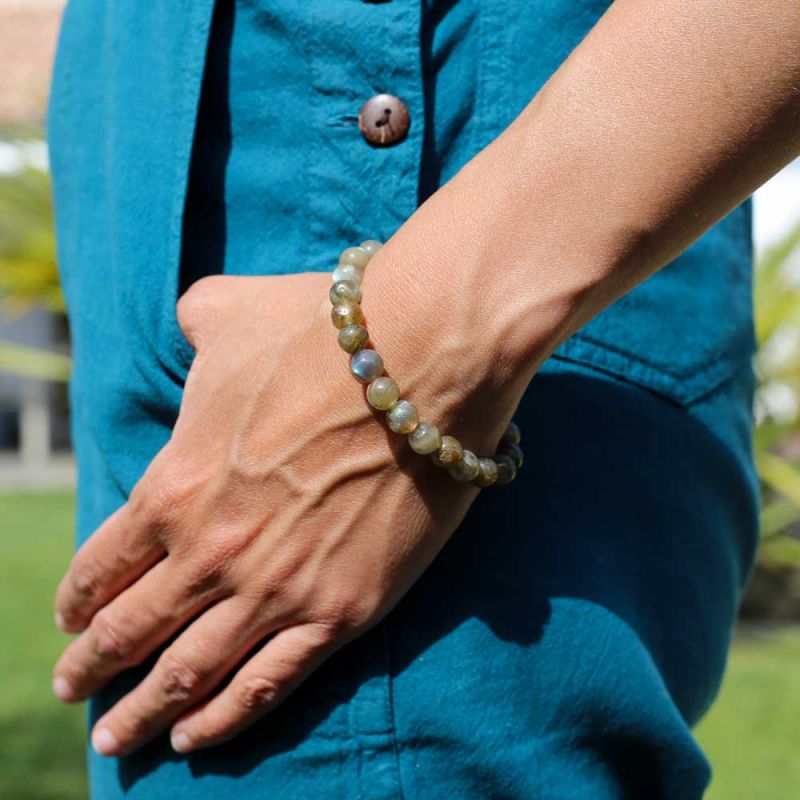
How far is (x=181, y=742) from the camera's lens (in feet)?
2.76

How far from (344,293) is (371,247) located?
0.22 ft

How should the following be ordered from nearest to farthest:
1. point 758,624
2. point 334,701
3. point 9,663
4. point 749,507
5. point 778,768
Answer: point 334,701 → point 749,507 → point 778,768 → point 9,663 → point 758,624

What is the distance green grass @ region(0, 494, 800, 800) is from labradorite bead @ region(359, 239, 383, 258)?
3323 mm

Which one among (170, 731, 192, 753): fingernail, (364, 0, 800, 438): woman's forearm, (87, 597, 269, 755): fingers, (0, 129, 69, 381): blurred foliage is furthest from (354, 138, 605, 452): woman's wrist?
→ (0, 129, 69, 381): blurred foliage

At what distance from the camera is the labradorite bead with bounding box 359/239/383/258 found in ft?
2.56

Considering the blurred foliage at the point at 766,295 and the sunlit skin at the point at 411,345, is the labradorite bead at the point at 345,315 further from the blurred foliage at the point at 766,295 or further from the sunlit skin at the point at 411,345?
the blurred foliage at the point at 766,295

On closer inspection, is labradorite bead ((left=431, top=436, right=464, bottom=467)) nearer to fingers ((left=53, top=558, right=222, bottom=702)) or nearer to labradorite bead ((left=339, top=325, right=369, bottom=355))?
labradorite bead ((left=339, top=325, right=369, bottom=355))

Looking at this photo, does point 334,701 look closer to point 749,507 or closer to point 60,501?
point 749,507

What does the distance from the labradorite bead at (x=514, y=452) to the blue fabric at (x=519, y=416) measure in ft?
0.16

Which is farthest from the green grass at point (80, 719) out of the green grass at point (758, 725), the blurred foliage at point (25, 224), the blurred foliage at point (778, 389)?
the blurred foliage at point (25, 224)

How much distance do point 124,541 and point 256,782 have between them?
20 centimetres

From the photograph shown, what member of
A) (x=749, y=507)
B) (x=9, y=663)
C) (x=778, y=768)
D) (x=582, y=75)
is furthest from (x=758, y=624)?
(x=582, y=75)

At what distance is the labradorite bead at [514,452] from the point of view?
0.78 meters

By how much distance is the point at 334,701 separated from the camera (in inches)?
31.6
